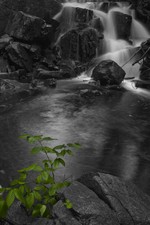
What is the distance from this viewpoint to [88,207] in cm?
312

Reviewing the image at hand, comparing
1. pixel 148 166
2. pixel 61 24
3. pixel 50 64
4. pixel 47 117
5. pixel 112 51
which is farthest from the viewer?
pixel 61 24

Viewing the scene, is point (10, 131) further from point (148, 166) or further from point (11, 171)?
point (148, 166)

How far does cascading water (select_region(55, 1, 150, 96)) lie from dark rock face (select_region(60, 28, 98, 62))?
0.83 metres

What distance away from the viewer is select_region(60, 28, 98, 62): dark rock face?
18438mm

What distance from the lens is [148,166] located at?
6.48m

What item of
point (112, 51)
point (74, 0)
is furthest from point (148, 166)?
point (74, 0)

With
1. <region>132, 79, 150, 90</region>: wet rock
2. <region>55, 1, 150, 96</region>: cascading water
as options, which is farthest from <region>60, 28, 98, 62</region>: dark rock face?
<region>132, 79, 150, 90</region>: wet rock

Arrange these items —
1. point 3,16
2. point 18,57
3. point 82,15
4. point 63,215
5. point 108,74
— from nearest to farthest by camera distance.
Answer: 1. point 63,215
2. point 108,74
3. point 18,57
4. point 3,16
5. point 82,15

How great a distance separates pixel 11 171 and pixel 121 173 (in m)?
2.55

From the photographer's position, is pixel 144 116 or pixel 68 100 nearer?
pixel 144 116

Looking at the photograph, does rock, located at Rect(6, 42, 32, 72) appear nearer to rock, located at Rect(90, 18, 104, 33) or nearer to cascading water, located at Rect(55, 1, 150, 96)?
cascading water, located at Rect(55, 1, 150, 96)

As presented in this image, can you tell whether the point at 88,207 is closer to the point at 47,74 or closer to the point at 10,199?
the point at 10,199

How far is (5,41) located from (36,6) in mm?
4521

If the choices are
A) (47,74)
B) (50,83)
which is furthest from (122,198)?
(47,74)
